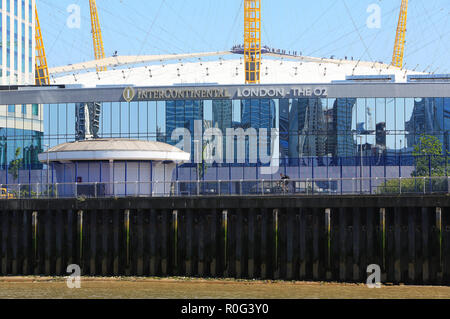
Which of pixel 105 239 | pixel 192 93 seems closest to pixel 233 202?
pixel 105 239

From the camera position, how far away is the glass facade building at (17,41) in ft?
457

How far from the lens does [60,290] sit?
1770 inches

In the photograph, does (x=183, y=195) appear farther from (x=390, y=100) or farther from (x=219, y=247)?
(x=390, y=100)

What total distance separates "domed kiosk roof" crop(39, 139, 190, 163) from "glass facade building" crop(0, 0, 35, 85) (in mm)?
79719

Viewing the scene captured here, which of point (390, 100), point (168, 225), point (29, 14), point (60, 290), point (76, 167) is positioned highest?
point (29, 14)

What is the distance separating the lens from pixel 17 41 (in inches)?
5689

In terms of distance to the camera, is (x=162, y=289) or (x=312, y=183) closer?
(x=162, y=289)

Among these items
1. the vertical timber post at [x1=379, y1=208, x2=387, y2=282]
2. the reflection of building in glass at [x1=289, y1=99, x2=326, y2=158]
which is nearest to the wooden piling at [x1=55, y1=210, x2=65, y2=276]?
the vertical timber post at [x1=379, y1=208, x2=387, y2=282]

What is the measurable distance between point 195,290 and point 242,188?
10.4m

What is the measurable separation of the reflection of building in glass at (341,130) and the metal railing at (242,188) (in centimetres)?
2684

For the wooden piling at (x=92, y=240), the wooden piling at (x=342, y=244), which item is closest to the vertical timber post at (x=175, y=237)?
the wooden piling at (x=92, y=240)

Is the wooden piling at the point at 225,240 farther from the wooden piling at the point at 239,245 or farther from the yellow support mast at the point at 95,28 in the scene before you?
the yellow support mast at the point at 95,28

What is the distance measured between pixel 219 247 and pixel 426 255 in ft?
39.7
